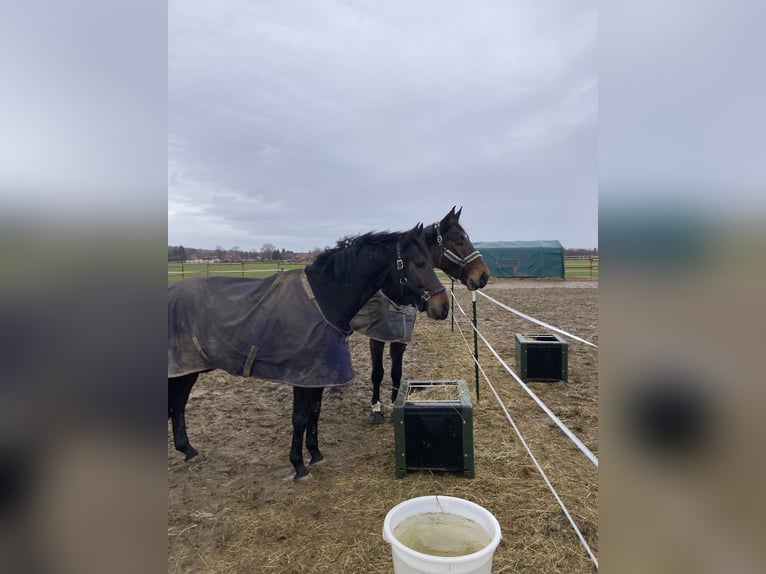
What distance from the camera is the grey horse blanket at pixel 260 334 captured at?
2.78 metres

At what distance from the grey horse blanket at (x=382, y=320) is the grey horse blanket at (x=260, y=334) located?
1.12m

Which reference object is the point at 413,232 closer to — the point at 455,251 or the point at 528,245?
the point at 455,251

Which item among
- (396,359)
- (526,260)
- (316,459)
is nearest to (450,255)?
(396,359)

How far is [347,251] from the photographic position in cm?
306

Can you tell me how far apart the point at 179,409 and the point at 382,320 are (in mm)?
2052

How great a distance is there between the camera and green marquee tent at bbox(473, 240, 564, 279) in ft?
82.7

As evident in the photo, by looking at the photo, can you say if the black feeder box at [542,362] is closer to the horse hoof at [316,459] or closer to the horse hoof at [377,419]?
the horse hoof at [377,419]

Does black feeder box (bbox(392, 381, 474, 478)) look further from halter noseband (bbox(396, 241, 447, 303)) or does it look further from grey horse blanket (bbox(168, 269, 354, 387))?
halter noseband (bbox(396, 241, 447, 303))

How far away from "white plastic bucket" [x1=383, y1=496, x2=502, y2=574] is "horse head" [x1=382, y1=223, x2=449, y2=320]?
157cm
